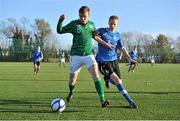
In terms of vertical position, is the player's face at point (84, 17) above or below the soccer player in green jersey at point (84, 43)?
above

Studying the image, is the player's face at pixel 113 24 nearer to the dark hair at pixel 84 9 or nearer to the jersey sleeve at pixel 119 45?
the jersey sleeve at pixel 119 45

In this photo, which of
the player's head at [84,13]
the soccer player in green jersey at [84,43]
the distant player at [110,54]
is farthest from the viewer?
the distant player at [110,54]

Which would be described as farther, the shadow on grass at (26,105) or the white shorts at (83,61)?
the white shorts at (83,61)

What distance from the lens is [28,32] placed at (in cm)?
10344

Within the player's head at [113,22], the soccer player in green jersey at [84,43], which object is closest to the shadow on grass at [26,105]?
the soccer player in green jersey at [84,43]

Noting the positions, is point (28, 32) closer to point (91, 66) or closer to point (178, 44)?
point (178, 44)

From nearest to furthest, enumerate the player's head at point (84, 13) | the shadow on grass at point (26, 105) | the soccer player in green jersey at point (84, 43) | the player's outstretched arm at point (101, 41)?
1. the shadow on grass at point (26, 105)
2. the player's head at point (84, 13)
3. the soccer player in green jersey at point (84, 43)
4. the player's outstretched arm at point (101, 41)

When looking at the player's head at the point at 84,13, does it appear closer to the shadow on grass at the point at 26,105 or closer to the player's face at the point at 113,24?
the player's face at the point at 113,24

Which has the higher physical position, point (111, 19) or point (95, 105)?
point (111, 19)

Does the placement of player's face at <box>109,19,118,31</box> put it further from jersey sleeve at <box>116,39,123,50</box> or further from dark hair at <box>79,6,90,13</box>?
dark hair at <box>79,6,90,13</box>

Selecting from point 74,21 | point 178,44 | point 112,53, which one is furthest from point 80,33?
point 178,44

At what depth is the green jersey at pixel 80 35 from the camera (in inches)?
371

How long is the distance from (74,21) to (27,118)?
8.94ft

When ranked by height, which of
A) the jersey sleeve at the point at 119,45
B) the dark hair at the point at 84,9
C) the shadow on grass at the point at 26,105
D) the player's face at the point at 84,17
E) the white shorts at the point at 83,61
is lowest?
the shadow on grass at the point at 26,105
